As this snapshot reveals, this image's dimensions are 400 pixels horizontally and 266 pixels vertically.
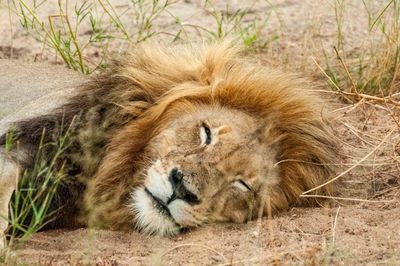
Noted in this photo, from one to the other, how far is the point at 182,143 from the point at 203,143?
0.31ft

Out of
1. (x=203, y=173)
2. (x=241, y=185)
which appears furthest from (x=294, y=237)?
(x=203, y=173)

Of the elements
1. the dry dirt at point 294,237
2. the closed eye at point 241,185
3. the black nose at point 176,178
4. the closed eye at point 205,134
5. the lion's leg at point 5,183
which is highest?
the closed eye at point 205,134

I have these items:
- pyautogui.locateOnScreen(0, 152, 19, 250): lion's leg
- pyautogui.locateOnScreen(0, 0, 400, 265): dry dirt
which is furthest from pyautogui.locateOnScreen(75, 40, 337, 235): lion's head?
pyautogui.locateOnScreen(0, 152, 19, 250): lion's leg

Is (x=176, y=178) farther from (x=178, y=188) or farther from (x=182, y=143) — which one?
(x=182, y=143)

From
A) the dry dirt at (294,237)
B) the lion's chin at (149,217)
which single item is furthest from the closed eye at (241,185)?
the lion's chin at (149,217)

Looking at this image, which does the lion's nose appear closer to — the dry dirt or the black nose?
the black nose

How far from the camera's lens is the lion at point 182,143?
4.23m

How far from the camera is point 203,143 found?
429 centimetres

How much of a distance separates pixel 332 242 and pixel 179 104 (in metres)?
0.95

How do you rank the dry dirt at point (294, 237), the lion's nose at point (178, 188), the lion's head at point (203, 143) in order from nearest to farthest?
1. the dry dirt at point (294, 237)
2. the lion's nose at point (178, 188)
3. the lion's head at point (203, 143)

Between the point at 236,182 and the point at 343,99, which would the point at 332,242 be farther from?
the point at 343,99

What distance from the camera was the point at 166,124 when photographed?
14.7ft

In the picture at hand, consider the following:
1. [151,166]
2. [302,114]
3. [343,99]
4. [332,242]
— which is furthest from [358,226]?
[343,99]

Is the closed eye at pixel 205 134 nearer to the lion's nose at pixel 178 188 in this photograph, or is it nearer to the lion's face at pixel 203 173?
the lion's face at pixel 203 173
